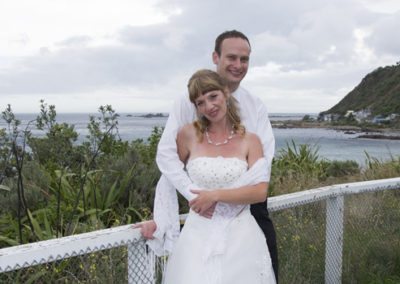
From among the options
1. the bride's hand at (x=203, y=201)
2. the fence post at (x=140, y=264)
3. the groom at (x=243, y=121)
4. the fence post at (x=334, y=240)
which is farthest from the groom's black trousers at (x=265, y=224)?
the fence post at (x=334, y=240)

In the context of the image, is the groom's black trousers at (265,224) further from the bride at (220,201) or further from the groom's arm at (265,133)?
the groom's arm at (265,133)

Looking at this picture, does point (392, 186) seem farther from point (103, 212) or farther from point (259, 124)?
point (103, 212)

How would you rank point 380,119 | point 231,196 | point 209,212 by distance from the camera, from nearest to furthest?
point 231,196, point 209,212, point 380,119

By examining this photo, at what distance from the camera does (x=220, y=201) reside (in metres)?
2.46

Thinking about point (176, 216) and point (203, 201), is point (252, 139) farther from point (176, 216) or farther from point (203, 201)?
point (176, 216)

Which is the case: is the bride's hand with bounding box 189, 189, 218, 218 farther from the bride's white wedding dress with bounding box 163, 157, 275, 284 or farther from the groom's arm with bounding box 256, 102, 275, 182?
the groom's arm with bounding box 256, 102, 275, 182

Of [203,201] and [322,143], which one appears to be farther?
[322,143]

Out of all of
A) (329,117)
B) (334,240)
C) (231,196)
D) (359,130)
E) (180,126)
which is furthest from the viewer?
(329,117)

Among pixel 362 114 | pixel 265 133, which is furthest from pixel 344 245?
pixel 362 114

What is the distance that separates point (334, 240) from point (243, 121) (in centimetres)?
177

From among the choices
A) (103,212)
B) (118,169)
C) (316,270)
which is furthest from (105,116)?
(316,270)

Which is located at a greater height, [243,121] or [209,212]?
[243,121]

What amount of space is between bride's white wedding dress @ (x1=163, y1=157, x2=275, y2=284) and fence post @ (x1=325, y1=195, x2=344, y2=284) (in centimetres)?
154

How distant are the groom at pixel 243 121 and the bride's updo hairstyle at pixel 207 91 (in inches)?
5.0
